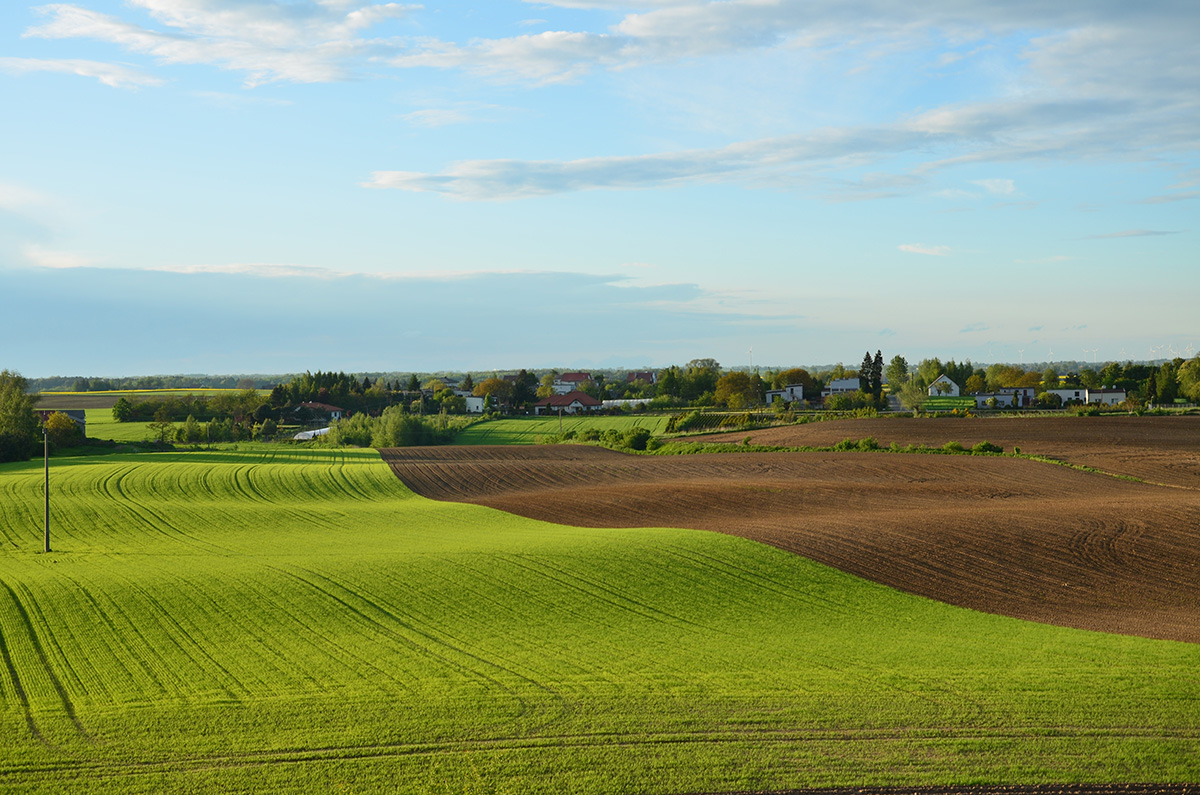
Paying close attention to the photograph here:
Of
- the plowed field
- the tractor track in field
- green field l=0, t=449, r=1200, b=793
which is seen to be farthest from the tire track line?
the plowed field

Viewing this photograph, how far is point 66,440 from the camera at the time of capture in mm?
73562

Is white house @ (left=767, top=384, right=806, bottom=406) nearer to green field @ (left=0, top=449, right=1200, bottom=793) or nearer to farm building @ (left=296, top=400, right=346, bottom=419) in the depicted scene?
farm building @ (left=296, top=400, right=346, bottom=419)

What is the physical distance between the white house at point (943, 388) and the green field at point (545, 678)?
13219 centimetres

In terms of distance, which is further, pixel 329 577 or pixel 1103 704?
pixel 329 577

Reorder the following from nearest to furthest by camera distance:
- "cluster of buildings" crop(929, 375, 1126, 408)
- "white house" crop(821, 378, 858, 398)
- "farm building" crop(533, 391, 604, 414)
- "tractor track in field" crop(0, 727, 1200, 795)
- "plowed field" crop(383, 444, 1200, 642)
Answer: "tractor track in field" crop(0, 727, 1200, 795)
"plowed field" crop(383, 444, 1200, 642)
"cluster of buildings" crop(929, 375, 1126, 408)
"farm building" crop(533, 391, 604, 414)
"white house" crop(821, 378, 858, 398)

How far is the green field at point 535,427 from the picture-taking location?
332 feet

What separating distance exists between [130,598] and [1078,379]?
16185 cm

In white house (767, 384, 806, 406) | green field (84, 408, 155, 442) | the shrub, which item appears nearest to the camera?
the shrub

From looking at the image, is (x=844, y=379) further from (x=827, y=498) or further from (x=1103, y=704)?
(x=1103, y=704)

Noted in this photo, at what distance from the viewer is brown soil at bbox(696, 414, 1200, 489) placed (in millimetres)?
53566

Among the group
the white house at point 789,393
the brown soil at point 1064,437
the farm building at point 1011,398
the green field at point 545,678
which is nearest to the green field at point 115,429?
the brown soil at point 1064,437

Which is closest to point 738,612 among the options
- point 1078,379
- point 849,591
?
point 849,591

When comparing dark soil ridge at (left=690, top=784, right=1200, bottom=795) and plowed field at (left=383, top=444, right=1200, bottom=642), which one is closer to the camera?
dark soil ridge at (left=690, top=784, right=1200, bottom=795)

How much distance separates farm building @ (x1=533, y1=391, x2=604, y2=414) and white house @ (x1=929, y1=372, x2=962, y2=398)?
2244 inches
